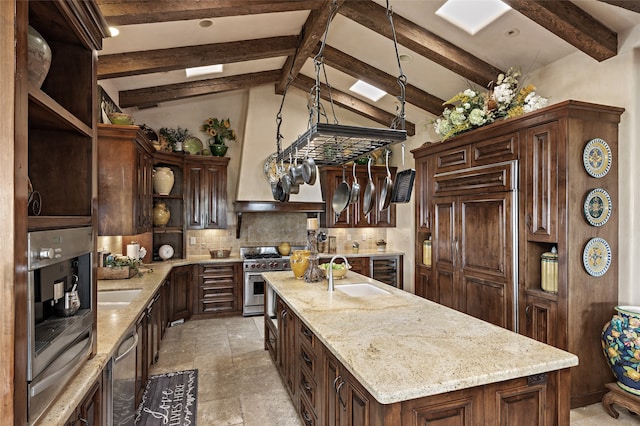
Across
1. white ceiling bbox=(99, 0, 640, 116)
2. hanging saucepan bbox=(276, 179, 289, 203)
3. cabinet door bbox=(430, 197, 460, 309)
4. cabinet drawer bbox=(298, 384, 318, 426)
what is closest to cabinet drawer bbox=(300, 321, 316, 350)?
cabinet drawer bbox=(298, 384, 318, 426)

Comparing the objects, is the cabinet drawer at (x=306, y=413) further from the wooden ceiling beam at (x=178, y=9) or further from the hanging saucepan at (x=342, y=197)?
the wooden ceiling beam at (x=178, y=9)

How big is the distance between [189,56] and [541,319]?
168 inches

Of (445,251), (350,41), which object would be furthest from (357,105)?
(445,251)

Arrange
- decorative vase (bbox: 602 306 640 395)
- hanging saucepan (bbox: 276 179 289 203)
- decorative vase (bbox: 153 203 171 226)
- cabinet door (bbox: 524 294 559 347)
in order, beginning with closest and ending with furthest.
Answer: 1. decorative vase (bbox: 602 306 640 395)
2. cabinet door (bbox: 524 294 559 347)
3. hanging saucepan (bbox: 276 179 289 203)
4. decorative vase (bbox: 153 203 171 226)

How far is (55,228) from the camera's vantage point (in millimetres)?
1234

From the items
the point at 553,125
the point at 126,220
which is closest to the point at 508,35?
the point at 553,125

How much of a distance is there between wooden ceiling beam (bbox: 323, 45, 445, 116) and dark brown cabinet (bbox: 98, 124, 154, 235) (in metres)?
2.50

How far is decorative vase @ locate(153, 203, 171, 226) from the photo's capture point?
16.9ft

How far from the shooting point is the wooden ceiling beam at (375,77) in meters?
4.55

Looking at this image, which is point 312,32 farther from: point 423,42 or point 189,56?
point 189,56

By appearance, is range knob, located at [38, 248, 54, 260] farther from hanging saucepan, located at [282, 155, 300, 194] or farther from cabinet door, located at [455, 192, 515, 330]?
cabinet door, located at [455, 192, 515, 330]

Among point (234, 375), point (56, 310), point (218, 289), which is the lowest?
point (234, 375)

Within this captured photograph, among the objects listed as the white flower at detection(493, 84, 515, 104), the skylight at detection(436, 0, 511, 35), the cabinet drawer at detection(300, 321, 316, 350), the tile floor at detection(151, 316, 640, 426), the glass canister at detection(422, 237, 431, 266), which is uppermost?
the skylight at detection(436, 0, 511, 35)

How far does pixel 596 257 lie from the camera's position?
2.84 meters
